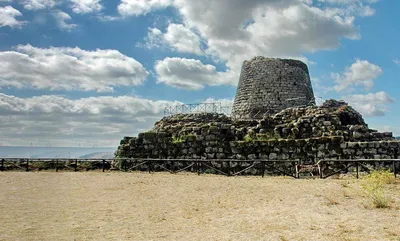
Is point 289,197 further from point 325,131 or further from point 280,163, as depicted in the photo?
point 325,131

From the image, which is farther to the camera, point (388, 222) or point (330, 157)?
point (330, 157)

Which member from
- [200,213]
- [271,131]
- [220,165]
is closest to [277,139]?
[271,131]

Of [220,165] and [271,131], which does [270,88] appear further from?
[220,165]

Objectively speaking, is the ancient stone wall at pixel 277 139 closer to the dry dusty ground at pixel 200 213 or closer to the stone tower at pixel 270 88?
the stone tower at pixel 270 88

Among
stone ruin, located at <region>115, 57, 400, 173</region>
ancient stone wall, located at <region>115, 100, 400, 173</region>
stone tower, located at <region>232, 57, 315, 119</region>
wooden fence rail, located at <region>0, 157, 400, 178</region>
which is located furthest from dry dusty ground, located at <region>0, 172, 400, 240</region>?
stone tower, located at <region>232, 57, 315, 119</region>

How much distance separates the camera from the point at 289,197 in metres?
10.6

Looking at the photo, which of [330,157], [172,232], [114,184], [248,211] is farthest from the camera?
[330,157]

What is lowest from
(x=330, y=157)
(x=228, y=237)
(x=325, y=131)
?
(x=228, y=237)

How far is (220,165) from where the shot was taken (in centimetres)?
1923

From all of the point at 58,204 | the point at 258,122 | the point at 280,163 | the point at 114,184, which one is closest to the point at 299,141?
the point at 280,163

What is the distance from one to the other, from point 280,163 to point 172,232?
1170 centimetres

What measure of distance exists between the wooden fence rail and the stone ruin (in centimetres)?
43

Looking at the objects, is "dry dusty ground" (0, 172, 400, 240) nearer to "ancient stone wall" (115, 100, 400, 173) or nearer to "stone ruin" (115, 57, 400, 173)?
"ancient stone wall" (115, 100, 400, 173)

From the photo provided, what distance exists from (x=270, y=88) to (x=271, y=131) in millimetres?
5566
